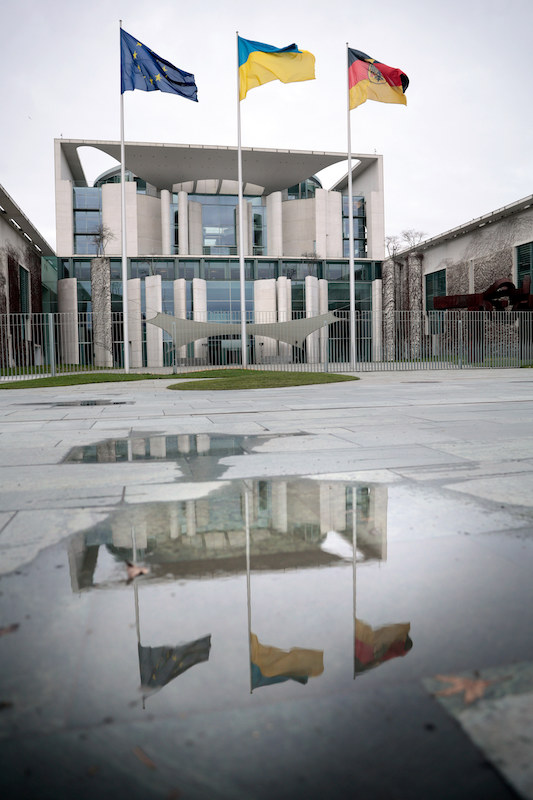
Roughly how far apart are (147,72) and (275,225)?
2613cm

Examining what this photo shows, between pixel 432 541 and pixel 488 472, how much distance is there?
178 cm

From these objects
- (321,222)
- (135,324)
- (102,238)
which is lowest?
(135,324)

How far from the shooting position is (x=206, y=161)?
45312 mm

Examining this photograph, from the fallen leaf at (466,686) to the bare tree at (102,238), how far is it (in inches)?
1768

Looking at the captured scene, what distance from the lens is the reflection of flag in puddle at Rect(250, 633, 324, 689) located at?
1.75 meters

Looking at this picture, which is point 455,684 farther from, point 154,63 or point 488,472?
point 154,63

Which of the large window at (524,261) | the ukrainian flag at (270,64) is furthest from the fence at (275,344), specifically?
the ukrainian flag at (270,64)

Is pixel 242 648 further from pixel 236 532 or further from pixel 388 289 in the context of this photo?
pixel 388 289

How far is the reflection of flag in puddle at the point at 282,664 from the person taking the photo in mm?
1750

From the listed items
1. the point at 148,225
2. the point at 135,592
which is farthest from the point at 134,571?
→ the point at 148,225

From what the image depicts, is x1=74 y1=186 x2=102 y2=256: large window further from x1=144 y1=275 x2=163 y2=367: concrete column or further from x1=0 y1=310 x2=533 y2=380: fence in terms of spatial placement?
x1=144 y1=275 x2=163 y2=367: concrete column

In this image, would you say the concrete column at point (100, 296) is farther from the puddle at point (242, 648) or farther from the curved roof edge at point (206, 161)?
the puddle at point (242, 648)

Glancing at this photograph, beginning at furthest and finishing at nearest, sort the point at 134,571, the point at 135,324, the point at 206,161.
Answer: the point at 206,161 → the point at 135,324 → the point at 134,571

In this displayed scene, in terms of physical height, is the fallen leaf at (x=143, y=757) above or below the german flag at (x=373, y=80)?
below
